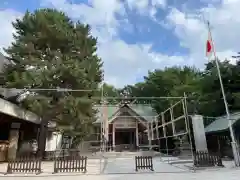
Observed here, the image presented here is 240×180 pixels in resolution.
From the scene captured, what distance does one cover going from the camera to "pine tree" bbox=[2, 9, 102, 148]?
14070 millimetres

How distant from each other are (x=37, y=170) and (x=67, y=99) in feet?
19.4

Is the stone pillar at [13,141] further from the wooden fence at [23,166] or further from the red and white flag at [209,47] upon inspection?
the red and white flag at [209,47]

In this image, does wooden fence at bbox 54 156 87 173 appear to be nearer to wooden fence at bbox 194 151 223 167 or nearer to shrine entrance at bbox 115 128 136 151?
wooden fence at bbox 194 151 223 167

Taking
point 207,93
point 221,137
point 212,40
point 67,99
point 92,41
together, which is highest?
point 92,41

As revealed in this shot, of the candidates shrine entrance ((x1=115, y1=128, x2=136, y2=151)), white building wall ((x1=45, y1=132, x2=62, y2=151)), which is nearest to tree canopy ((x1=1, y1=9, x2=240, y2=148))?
white building wall ((x1=45, y1=132, x2=62, y2=151))

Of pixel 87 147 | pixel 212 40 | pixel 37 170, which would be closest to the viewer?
pixel 37 170

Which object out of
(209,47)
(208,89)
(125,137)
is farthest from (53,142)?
(209,47)

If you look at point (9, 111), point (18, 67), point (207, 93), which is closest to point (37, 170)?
point (9, 111)

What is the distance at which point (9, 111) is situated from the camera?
39.8 feet

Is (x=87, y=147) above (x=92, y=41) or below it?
below

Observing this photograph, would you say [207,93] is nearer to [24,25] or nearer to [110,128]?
[110,128]

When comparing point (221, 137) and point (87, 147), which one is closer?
point (221, 137)

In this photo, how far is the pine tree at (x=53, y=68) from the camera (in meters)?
14.1

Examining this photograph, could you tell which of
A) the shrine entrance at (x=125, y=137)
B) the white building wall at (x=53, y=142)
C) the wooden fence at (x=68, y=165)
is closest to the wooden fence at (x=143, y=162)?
the wooden fence at (x=68, y=165)
